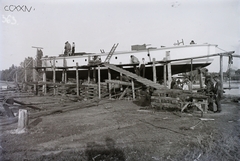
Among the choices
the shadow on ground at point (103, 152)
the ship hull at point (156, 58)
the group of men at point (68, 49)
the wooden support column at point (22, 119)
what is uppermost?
the group of men at point (68, 49)

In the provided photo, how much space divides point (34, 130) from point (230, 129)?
7.00 metres

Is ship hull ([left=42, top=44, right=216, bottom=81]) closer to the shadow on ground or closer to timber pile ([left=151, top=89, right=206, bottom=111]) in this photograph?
timber pile ([left=151, top=89, right=206, bottom=111])

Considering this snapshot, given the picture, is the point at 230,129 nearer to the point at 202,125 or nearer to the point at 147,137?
the point at 202,125

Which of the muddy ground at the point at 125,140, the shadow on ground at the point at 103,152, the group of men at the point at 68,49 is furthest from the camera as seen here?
the group of men at the point at 68,49

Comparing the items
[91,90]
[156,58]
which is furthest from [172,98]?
[91,90]

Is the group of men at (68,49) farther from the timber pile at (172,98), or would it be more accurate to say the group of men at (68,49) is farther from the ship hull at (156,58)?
the timber pile at (172,98)

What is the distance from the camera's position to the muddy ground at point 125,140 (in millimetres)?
4473

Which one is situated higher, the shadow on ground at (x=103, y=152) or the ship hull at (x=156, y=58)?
the ship hull at (x=156, y=58)

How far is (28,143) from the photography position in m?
5.32

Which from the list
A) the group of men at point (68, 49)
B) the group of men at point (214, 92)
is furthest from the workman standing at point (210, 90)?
the group of men at point (68, 49)

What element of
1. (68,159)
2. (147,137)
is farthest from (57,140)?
(147,137)

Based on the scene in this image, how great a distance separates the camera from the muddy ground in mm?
4473

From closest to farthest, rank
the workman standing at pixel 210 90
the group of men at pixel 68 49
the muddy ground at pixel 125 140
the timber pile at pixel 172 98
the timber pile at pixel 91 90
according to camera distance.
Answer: the muddy ground at pixel 125 140, the timber pile at pixel 172 98, the workman standing at pixel 210 90, the timber pile at pixel 91 90, the group of men at pixel 68 49

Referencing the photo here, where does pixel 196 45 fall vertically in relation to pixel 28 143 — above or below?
above
